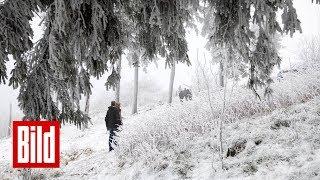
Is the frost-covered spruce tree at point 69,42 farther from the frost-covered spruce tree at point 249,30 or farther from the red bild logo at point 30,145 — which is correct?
the red bild logo at point 30,145

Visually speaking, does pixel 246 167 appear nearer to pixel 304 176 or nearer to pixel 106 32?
pixel 304 176

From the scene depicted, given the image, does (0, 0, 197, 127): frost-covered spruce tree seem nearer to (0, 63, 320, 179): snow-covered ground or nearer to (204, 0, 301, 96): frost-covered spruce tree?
(204, 0, 301, 96): frost-covered spruce tree

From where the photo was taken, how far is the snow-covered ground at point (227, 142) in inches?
207

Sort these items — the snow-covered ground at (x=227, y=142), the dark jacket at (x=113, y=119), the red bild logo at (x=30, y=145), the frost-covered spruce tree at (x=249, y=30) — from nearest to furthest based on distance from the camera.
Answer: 1. the frost-covered spruce tree at (x=249, y=30)
2. the snow-covered ground at (x=227, y=142)
3. the red bild logo at (x=30, y=145)
4. the dark jacket at (x=113, y=119)

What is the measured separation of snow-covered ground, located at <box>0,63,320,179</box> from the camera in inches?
207

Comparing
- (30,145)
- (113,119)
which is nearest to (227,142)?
(30,145)

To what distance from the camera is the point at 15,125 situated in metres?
6.67

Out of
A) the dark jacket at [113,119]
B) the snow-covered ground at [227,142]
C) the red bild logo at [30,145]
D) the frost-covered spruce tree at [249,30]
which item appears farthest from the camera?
the dark jacket at [113,119]

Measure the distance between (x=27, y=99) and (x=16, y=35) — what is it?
2.82ft

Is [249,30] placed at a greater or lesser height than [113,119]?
greater

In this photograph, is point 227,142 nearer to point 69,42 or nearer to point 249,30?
point 249,30

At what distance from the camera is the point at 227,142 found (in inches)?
257

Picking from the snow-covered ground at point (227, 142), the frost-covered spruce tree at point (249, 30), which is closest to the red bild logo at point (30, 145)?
the snow-covered ground at point (227, 142)

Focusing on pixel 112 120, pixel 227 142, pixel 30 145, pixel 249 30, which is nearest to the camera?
pixel 249 30
